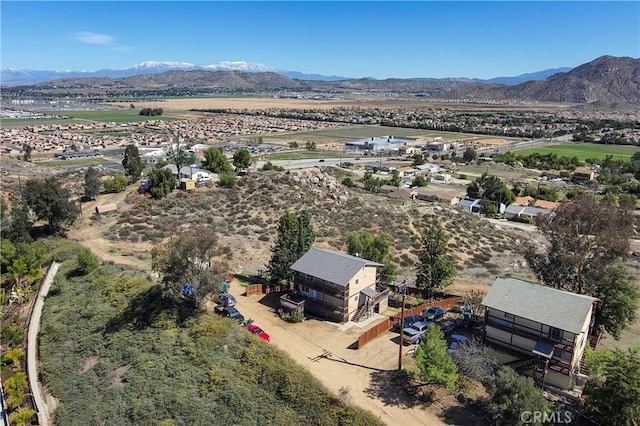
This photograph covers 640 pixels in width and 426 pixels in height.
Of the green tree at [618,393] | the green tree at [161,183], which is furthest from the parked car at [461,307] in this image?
the green tree at [161,183]

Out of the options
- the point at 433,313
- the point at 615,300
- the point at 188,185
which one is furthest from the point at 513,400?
the point at 188,185

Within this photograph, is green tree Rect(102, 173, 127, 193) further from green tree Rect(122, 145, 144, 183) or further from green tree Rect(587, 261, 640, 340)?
green tree Rect(587, 261, 640, 340)

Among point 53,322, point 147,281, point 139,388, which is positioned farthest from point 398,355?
point 53,322

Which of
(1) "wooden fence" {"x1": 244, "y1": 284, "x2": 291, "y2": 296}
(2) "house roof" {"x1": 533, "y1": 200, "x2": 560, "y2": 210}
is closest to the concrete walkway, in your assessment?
(1) "wooden fence" {"x1": 244, "y1": 284, "x2": 291, "y2": 296}

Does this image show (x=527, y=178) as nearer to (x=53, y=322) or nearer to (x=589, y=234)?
(x=589, y=234)

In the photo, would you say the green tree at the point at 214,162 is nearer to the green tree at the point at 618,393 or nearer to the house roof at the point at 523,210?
the house roof at the point at 523,210

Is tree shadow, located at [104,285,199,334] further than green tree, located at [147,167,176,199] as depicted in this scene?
No
